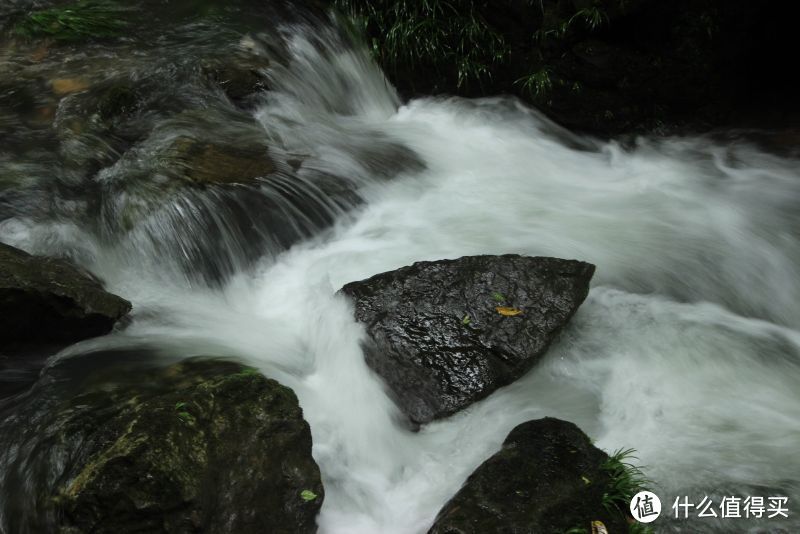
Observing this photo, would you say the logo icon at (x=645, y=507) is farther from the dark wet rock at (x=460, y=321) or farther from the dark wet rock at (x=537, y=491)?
the dark wet rock at (x=460, y=321)

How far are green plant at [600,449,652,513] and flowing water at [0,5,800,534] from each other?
0.12 meters

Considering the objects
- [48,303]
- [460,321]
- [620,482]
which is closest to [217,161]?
[48,303]

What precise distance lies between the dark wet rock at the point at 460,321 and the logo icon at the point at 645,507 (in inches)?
41.8

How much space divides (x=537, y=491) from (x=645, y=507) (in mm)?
532

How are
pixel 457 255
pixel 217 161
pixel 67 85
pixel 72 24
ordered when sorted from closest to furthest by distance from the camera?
pixel 457 255 < pixel 217 161 < pixel 67 85 < pixel 72 24

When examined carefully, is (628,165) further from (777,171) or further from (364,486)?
(364,486)

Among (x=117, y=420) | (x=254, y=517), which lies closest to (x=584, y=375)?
(x=254, y=517)

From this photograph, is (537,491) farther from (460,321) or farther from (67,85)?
(67,85)

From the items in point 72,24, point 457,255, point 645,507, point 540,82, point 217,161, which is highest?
point 72,24

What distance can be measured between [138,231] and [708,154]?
5312 mm

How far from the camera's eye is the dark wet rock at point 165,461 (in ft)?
8.50

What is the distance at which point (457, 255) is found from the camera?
509 cm

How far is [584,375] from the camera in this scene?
4074mm

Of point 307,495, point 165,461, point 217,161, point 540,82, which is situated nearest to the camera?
point 165,461
